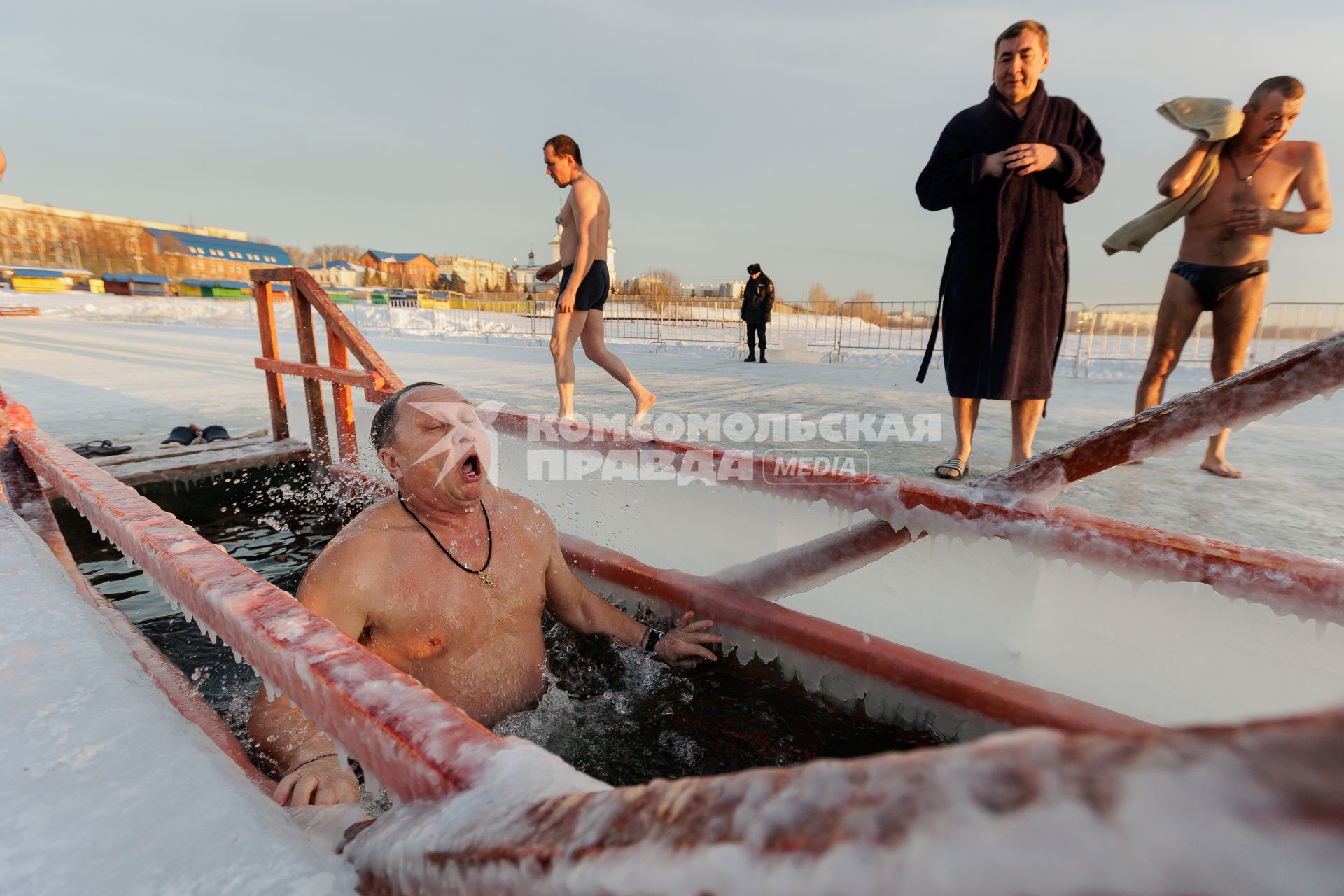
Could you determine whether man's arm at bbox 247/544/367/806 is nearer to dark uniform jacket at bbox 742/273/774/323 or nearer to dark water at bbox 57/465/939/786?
dark water at bbox 57/465/939/786

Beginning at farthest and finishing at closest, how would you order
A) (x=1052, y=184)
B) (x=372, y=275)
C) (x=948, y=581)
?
(x=372, y=275) < (x=1052, y=184) < (x=948, y=581)

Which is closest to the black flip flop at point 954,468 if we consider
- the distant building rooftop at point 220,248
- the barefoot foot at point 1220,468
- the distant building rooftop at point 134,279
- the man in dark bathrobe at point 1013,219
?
the man in dark bathrobe at point 1013,219

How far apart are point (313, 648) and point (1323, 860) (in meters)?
1.00

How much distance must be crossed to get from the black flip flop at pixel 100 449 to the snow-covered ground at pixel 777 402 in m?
0.62

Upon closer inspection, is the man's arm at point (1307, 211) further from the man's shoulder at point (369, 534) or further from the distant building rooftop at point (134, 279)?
the distant building rooftop at point (134, 279)

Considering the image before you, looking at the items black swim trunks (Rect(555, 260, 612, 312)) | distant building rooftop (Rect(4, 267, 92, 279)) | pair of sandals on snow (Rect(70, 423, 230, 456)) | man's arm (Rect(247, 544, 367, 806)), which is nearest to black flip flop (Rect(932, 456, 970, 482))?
black swim trunks (Rect(555, 260, 612, 312))

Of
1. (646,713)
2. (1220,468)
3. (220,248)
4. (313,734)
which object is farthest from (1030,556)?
(220,248)

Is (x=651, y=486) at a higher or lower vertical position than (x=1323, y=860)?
lower

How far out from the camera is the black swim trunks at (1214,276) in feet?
11.6

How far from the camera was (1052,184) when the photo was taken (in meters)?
3.15

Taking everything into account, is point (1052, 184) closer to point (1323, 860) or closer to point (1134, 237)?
point (1134, 237)

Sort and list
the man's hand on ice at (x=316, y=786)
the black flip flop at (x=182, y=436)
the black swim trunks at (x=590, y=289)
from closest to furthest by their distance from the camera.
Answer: the man's hand on ice at (x=316, y=786), the black swim trunks at (x=590, y=289), the black flip flop at (x=182, y=436)

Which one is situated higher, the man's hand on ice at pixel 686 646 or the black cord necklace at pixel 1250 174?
the black cord necklace at pixel 1250 174

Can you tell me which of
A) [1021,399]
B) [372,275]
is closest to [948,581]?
[1021,399]
